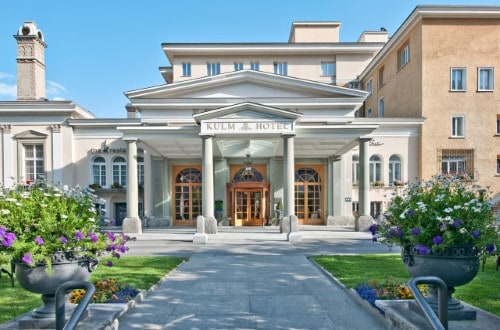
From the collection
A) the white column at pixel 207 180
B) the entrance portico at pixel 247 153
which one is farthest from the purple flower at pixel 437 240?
the entrance portico at pixel 247 153

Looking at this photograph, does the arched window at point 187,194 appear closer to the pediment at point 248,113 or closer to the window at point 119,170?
the window at point 119,170

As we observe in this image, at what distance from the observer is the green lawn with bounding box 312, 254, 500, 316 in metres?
6.58

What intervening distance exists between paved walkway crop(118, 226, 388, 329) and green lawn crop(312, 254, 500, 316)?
563 millimetres

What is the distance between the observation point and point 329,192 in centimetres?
2333

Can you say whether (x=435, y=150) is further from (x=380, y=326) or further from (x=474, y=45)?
(x=380, y=326)

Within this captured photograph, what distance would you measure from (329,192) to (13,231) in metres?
20.7

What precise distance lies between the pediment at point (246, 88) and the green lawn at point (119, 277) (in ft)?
43.8

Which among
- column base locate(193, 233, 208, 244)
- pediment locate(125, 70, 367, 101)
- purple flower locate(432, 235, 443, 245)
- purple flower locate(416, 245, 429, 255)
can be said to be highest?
pediment locate(125, 70, 367, 101)

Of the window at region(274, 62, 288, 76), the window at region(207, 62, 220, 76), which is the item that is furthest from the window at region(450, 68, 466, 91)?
the window at region(207, 62, 220, 76)

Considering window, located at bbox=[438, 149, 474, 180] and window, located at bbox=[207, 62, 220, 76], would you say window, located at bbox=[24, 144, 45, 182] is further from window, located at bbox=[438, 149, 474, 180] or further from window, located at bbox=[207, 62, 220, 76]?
window, located at bbox=[438, 149, 474, 180]

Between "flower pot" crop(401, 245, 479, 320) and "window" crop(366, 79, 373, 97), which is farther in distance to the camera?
"window" crop(366, 79, 373, 97)

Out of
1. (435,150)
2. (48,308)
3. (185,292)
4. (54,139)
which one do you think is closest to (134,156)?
(54,139)

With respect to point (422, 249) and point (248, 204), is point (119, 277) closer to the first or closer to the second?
point (422, 249)

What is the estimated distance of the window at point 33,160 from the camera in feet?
77.4
